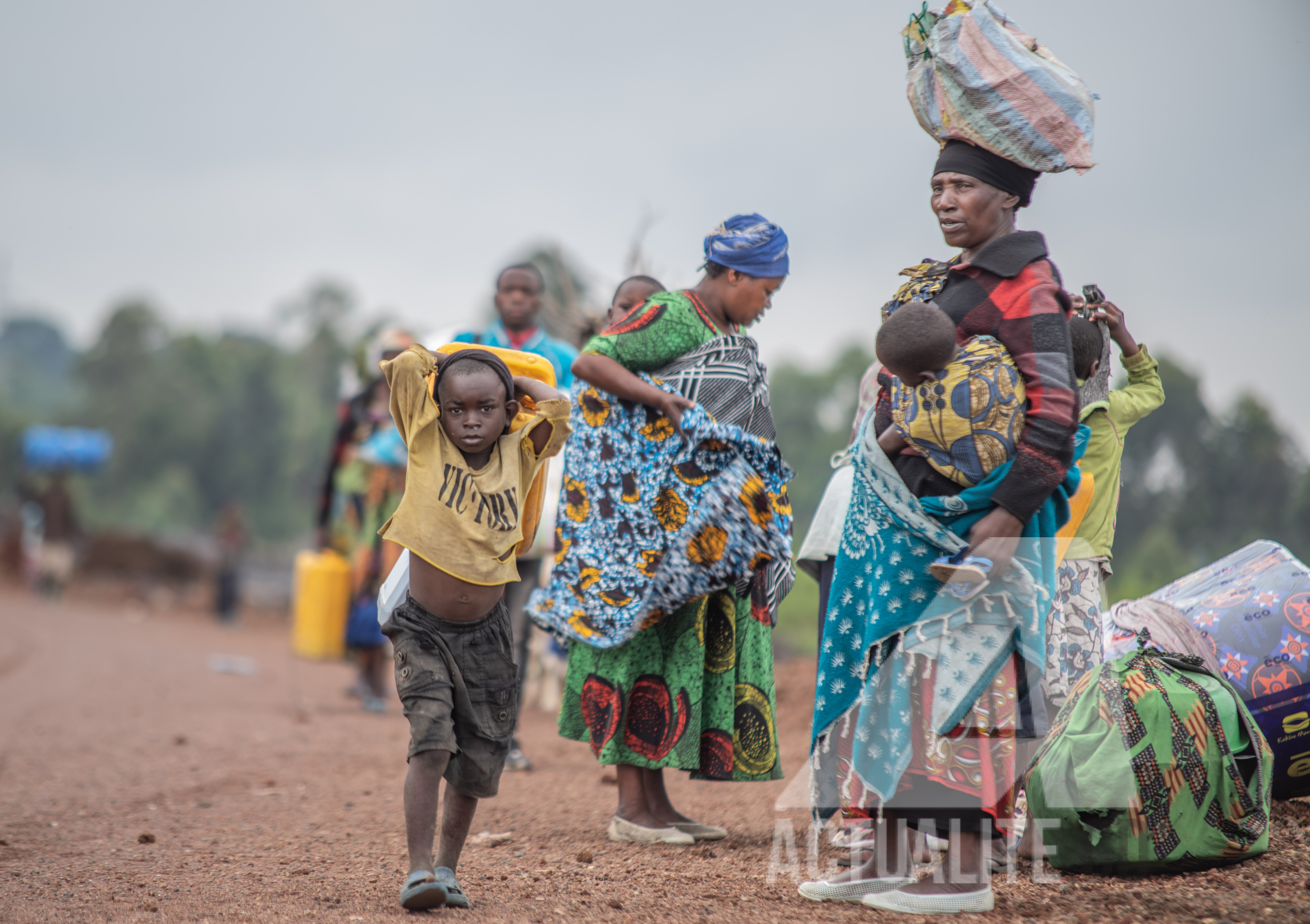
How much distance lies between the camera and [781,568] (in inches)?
155

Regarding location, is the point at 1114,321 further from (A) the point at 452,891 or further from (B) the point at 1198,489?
(B) the point at 1198,489

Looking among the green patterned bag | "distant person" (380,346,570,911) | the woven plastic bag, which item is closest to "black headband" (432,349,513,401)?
"distant person" (380,346,570,911)

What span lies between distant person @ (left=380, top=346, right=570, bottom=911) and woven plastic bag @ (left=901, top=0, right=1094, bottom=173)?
1.35 metres

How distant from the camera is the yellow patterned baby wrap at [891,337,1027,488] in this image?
9.09ft

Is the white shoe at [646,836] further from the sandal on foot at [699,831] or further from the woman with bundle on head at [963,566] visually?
the woman with bundle on head at [963,566]

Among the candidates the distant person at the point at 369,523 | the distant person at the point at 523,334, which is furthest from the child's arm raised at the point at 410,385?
the distant person at the point at 369,523

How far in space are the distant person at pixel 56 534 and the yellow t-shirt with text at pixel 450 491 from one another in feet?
57.8

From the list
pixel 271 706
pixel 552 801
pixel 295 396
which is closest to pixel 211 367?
pixel 295 396

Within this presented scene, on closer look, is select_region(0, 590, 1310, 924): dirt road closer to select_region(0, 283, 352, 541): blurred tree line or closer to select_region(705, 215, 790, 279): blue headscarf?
select_region(705, 215, 790, 279): blue headscarf

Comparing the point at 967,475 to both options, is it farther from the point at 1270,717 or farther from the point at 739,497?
the point at 1270,717

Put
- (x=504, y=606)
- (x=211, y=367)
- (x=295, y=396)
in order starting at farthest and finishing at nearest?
(x=295, y=396) < (x=211, y=367) < (x=504, y=606)

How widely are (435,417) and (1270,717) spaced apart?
3.00 meters

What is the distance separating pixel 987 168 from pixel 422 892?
7.86 ft

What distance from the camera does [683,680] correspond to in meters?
3.96
